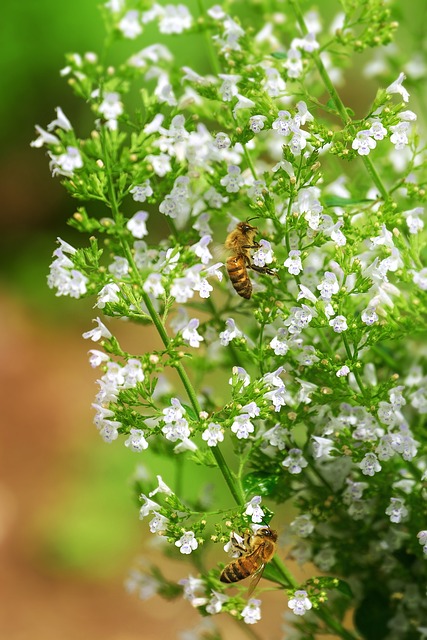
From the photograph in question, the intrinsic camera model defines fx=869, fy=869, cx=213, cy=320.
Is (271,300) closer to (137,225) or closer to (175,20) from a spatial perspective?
(137,225)

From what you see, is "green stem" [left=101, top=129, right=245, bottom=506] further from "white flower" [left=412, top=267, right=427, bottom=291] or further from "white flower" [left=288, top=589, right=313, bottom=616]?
"white flower" [left=412, top=267, right=427, bottom=291]

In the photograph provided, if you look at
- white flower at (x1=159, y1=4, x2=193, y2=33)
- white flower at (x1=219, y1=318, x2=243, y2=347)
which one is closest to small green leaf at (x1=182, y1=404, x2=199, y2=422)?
white flower at (x1=219, y1=318, x2=243, y2=347)

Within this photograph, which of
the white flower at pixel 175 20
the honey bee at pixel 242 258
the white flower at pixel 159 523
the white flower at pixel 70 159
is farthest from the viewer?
the white flower at pixel 175 20

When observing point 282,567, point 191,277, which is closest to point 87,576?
point 282,567

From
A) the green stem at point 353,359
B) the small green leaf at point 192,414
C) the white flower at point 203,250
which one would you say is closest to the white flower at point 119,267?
the white flower at point 203,250

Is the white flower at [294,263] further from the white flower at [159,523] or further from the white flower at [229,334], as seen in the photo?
the white flower at [159,523]

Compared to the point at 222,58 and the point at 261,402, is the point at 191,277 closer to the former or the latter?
the point at 261,402
